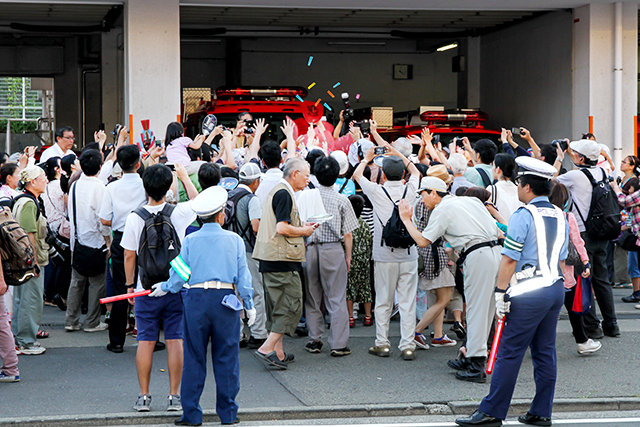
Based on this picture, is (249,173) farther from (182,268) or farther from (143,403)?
(143,403)

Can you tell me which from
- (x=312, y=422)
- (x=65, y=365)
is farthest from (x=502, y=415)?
(x=65, y=365)

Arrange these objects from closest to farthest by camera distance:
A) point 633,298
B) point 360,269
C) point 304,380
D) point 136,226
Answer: point 136,226 → point 304,380 → point 360,269 → point 633,298

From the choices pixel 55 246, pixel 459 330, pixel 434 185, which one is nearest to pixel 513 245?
pixel 434 185

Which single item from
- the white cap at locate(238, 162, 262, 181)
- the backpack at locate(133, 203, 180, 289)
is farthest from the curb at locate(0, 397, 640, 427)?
the white cap at locate(238, 162, 262, 181)

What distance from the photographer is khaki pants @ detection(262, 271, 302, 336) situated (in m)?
6.93

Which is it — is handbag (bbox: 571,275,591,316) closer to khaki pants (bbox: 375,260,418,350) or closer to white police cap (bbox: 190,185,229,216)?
khaki pants (bbox: 375,260,418,350)

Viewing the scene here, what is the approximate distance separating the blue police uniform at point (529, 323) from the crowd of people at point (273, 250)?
1.5 inches

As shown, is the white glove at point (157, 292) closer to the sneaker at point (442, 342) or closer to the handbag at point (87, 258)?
the handbag at point (87, 258)

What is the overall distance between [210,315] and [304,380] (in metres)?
1.70

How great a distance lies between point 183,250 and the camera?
531 cm

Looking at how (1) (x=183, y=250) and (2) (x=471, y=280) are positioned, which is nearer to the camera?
(1) (x=183, y=250)

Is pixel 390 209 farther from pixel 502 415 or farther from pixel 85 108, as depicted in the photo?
pixel 85 108

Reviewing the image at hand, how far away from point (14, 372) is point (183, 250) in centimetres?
232

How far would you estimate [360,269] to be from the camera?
855 cm
